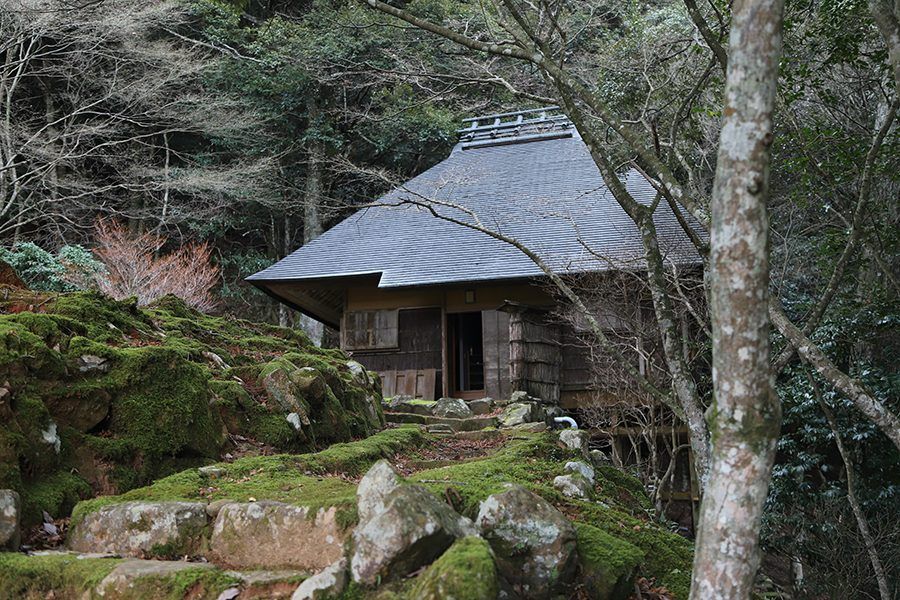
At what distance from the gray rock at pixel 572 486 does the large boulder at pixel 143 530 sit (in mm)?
2079

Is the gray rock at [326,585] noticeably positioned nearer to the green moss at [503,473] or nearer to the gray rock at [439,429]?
the green moss at [503,473]

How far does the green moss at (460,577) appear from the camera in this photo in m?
2.52

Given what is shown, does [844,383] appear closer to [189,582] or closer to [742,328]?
[742,328]

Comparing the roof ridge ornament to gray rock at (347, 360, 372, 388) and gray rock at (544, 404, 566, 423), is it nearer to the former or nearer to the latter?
gray rock at (544, 404, 566, 423)

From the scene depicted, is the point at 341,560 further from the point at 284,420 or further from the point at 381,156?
the point at 381,156

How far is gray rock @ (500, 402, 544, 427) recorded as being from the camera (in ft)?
29.5

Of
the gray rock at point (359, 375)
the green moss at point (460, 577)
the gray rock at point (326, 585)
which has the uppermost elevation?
the gray rock at point (359, 375)

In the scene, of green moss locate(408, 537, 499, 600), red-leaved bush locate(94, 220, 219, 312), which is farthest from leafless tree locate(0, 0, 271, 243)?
green moss locate(408, 537, 499, 600)

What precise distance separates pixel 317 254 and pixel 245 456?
32.2 ft

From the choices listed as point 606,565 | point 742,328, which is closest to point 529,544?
point 606,565

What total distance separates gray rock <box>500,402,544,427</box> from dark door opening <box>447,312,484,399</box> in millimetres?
4289

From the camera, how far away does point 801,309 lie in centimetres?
1162

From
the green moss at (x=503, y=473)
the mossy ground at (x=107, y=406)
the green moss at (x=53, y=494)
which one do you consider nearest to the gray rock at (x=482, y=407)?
the green moss at (x=503, y=473)

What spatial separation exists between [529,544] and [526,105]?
17138mm
